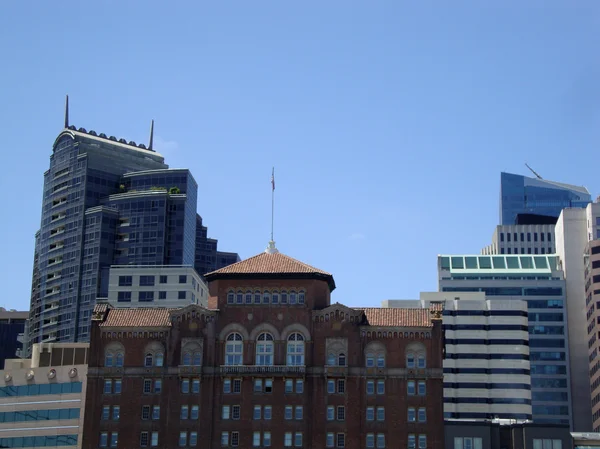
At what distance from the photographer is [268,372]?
500 feet

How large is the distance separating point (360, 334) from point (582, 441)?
3388 centimetres

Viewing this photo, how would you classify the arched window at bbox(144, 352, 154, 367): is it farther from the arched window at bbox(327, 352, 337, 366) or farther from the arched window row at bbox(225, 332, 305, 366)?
the arched window at bbox(327, 352, 337, 366)

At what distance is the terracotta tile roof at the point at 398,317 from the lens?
504ft

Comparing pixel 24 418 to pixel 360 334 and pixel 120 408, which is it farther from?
pixel 360 334

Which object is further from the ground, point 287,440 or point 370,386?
point 370,386

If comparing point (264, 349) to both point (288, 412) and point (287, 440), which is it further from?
point (287, 440)

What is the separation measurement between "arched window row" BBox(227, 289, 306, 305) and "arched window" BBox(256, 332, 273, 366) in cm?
483

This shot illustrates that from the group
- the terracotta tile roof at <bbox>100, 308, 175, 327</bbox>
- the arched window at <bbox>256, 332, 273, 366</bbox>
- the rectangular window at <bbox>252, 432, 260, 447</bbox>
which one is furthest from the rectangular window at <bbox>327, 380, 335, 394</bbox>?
the terracotta tile roof at <bbox>100, 308, 175, 327</bbox>

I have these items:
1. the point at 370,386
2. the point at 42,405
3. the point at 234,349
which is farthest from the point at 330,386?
the point at 42,405

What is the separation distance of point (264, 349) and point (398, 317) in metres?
19.2

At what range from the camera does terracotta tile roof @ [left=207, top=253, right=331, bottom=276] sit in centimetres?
15650

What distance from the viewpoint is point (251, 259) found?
161 meters

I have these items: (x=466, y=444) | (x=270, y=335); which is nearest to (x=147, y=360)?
(x=270, y=335)

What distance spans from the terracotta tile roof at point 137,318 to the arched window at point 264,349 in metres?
13.1
